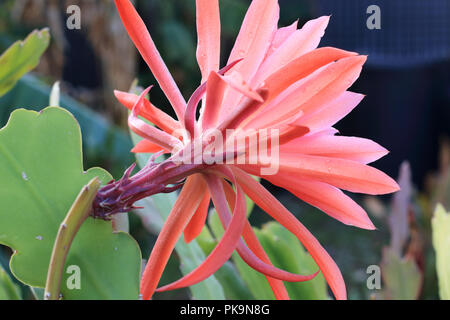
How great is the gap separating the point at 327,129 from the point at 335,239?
7.48 feet

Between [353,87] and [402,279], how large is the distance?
1722 millimetres

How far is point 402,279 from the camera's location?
2.23 feet

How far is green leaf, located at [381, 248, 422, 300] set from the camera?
2.19ft

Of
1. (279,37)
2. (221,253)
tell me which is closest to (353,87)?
(279,37)

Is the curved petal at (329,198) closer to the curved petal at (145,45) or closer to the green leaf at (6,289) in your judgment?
the curved petal at (145,45)

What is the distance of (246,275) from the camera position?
1.82ft

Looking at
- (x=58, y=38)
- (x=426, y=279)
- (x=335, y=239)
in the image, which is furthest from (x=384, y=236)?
(x=58, y=38)

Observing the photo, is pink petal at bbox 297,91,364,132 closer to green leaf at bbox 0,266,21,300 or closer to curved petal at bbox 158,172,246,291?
curved petal at bbox 158,172,246,291

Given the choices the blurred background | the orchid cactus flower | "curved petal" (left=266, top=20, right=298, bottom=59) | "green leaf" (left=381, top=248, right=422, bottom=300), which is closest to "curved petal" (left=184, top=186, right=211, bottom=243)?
the orchid cactus flower

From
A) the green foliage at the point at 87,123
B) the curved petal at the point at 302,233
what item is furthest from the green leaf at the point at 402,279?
the green foliage at the point at 87,123

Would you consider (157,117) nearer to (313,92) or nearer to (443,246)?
(313,92)

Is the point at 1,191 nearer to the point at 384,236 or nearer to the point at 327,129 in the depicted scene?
the point at 327,129

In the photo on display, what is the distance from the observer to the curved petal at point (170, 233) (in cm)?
31

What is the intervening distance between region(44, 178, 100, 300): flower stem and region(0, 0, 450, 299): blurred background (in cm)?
112
